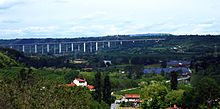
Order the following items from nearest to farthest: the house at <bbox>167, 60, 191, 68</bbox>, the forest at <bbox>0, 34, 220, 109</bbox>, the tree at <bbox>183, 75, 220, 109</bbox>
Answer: the forest at <bbox>0, 34, 220, 109</bbox>
the tree at <bbox>183, 75, 220, 109</bbox>
the house at <bbox>167, 60, 191, 68</bbox>

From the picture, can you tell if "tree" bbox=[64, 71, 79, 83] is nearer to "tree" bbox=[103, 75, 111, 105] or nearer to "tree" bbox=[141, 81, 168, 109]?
"tree" bbox=[103, 75, 111, 105]

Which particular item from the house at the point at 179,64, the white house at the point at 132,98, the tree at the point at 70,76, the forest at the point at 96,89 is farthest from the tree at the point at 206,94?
the house at the point at 179,64

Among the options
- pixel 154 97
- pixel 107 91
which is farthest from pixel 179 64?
pixel 154 97

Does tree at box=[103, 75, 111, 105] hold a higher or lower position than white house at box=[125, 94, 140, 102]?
higher

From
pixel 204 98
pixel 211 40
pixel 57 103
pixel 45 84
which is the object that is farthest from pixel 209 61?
pixel 211 40

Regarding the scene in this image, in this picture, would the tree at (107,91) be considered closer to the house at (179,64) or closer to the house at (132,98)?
the house at (132,98)

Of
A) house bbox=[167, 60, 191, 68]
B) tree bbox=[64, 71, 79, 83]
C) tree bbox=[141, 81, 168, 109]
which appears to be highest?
tree bbox=[141, 81, 168, 109]

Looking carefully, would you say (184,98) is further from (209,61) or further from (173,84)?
(209,61)

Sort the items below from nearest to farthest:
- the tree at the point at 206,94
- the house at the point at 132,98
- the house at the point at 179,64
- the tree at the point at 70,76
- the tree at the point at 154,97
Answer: the tree at the point at 206,94
the tree at the point at 154,97
the house at the point at 132,98
the tree at the point at 70,76
the house at the point at 179,64

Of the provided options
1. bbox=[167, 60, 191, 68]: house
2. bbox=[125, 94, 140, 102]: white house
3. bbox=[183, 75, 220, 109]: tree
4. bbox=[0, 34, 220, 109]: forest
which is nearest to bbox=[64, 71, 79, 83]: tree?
bbox=[0, 34, 220, 109]: forest

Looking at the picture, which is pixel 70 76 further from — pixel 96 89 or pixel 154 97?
pixel 154 97

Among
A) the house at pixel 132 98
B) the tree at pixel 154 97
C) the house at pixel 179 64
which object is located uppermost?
the tree at pixel 154 97

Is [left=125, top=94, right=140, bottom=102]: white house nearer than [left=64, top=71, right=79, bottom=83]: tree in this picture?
Yes
